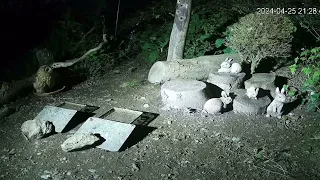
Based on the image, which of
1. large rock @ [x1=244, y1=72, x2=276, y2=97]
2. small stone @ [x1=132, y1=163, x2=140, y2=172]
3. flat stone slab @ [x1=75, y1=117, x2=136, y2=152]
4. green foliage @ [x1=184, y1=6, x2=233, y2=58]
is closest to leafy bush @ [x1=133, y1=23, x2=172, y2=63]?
green foliage @ [x1=184, y1=6, x2=233, y2=58]

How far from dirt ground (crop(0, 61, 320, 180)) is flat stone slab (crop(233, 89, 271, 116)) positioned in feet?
0.42

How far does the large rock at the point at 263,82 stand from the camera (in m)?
6.30

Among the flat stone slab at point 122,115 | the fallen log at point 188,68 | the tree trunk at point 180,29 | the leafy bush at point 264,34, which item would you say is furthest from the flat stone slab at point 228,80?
the flat stone slab at point 122,115

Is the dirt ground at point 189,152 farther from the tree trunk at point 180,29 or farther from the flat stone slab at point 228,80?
the tree trunk at point 180,29

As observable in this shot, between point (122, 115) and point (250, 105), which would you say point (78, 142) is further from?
point (250, 105)

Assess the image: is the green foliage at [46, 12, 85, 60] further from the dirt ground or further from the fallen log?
the fallen log

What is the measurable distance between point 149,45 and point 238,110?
402cm

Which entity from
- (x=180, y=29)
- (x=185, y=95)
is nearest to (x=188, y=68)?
(x=180, y=29)

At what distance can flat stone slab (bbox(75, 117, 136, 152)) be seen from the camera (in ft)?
15.9

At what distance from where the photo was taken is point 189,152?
15.8ft

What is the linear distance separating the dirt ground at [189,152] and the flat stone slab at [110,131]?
0.14 m

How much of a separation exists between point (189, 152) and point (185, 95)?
144cm

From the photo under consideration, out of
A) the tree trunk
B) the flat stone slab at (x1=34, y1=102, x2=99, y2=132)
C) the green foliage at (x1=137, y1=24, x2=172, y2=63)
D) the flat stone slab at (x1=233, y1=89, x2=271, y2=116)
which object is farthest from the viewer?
the green foliage at (x1=137, y1=24, x2=172, y2=63)

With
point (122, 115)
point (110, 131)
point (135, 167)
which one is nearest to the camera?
point (135, 167)
